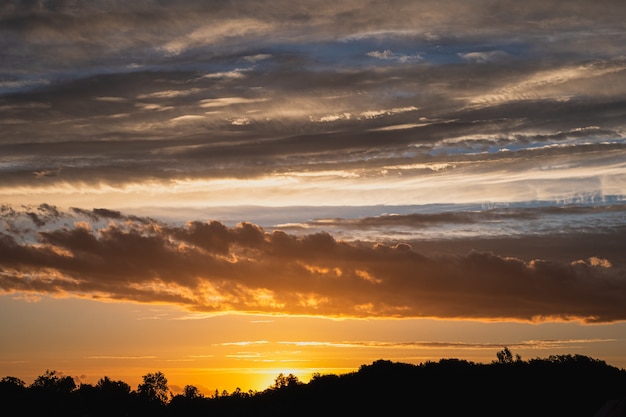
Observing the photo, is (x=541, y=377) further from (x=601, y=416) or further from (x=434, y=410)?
(x=601, y=416)

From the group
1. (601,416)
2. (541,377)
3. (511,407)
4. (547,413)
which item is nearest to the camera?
(601,416)

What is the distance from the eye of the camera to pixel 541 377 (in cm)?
19912

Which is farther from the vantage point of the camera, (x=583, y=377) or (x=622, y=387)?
(x=583, y=377)

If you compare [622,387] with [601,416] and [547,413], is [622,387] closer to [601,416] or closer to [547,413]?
[547,413]

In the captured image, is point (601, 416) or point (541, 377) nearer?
point (601, 416)

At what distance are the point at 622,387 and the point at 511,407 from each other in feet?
76.4

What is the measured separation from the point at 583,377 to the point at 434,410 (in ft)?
112

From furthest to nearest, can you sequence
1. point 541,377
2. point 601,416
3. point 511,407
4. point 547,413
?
point 541,377, point 511,407, point 547,413, point 601,416

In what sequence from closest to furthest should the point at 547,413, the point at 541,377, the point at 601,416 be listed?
the point at 601,416
the point at 547,413
the point at 541,377

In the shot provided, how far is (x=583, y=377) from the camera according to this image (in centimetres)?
19338

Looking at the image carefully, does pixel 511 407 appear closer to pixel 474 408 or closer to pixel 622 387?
pixel 474 408

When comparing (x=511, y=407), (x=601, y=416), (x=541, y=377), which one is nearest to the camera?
(x=601, y=416)

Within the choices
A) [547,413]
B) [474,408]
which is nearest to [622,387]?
[547,413]

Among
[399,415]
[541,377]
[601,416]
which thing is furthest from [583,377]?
[601,416]
